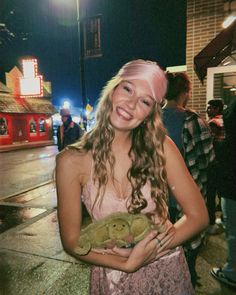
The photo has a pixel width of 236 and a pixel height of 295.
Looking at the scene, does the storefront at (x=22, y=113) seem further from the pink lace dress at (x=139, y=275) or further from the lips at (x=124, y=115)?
the pink lace dress at (x=139, y=275)

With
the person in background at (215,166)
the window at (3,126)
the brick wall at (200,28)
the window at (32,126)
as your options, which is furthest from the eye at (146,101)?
the window at (32,126)

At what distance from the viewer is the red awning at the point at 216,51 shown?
5977 mm

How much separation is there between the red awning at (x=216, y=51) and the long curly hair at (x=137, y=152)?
16.4ft

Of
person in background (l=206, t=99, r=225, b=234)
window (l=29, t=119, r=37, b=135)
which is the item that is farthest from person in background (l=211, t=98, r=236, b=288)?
window (l=29, t=119, r=37, b=135)

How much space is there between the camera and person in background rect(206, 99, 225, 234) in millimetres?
3066

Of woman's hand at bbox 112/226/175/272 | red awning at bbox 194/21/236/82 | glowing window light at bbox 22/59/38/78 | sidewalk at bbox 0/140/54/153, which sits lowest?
sidewalk at bbox 0/140/54/153

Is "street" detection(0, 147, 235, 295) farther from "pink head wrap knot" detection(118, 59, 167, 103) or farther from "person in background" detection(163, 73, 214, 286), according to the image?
"pink head wrap knot" detection(118, 59, 167, 103)

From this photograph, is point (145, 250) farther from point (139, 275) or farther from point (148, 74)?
point (148, 74)

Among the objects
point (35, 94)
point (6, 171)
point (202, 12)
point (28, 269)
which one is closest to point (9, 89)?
point (35, 94)

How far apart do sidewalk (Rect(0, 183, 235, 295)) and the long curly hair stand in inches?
92.0

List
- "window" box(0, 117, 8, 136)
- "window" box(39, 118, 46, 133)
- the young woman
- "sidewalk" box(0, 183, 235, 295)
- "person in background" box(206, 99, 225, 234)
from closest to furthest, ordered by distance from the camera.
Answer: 1. the young woman
2. "person in background" box(206, 99, 225, 234)
3. "sidewalk" box(0, 183, 235, 295)
4. "window" box(0, 117, 8, 136)
5. "window" box(39, 118, 46, 133)

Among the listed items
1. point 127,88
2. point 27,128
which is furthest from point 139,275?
point 27,128

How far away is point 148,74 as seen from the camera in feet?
5.31

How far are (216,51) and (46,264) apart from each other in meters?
5.55
